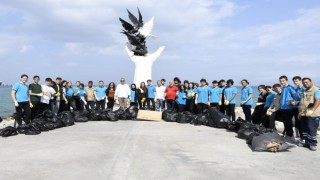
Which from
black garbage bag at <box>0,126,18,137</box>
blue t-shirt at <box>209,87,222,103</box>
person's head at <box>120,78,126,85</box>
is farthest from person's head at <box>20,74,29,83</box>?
blue t-shirt at <box>209,87,222,103</box>

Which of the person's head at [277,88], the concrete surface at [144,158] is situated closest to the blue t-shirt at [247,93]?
the person's head at [277,88]

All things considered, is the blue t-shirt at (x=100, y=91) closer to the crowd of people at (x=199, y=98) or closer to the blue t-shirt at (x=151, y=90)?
the crowd of people at (x=199, y=98)

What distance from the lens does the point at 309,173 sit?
4.68 m

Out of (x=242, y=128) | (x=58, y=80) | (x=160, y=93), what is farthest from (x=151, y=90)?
(x=242, y=128)

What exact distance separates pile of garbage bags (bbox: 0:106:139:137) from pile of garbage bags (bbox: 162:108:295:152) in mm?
1543

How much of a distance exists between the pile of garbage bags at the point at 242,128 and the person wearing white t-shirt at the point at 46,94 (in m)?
3.99

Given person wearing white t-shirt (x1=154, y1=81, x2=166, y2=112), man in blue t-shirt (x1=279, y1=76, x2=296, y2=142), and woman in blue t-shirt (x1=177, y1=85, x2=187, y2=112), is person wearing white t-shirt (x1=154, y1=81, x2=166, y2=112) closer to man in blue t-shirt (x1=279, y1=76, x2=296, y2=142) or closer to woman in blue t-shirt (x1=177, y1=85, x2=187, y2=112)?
woman in blue t-shirt (x1=177, y1=85, x2=187, y2=112)

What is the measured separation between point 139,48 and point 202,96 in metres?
11.5

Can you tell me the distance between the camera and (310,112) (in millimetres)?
6320

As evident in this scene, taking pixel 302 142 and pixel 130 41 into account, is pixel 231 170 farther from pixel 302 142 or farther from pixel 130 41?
pixel 130 41

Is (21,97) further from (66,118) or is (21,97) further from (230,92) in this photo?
(230,92)

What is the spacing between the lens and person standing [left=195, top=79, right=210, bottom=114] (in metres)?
10.8

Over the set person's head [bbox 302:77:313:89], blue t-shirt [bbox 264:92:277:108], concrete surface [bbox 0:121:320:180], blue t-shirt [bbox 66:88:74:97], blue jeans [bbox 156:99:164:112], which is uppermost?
person's head [bbox 302:77:313:89]

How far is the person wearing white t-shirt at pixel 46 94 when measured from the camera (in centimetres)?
980
